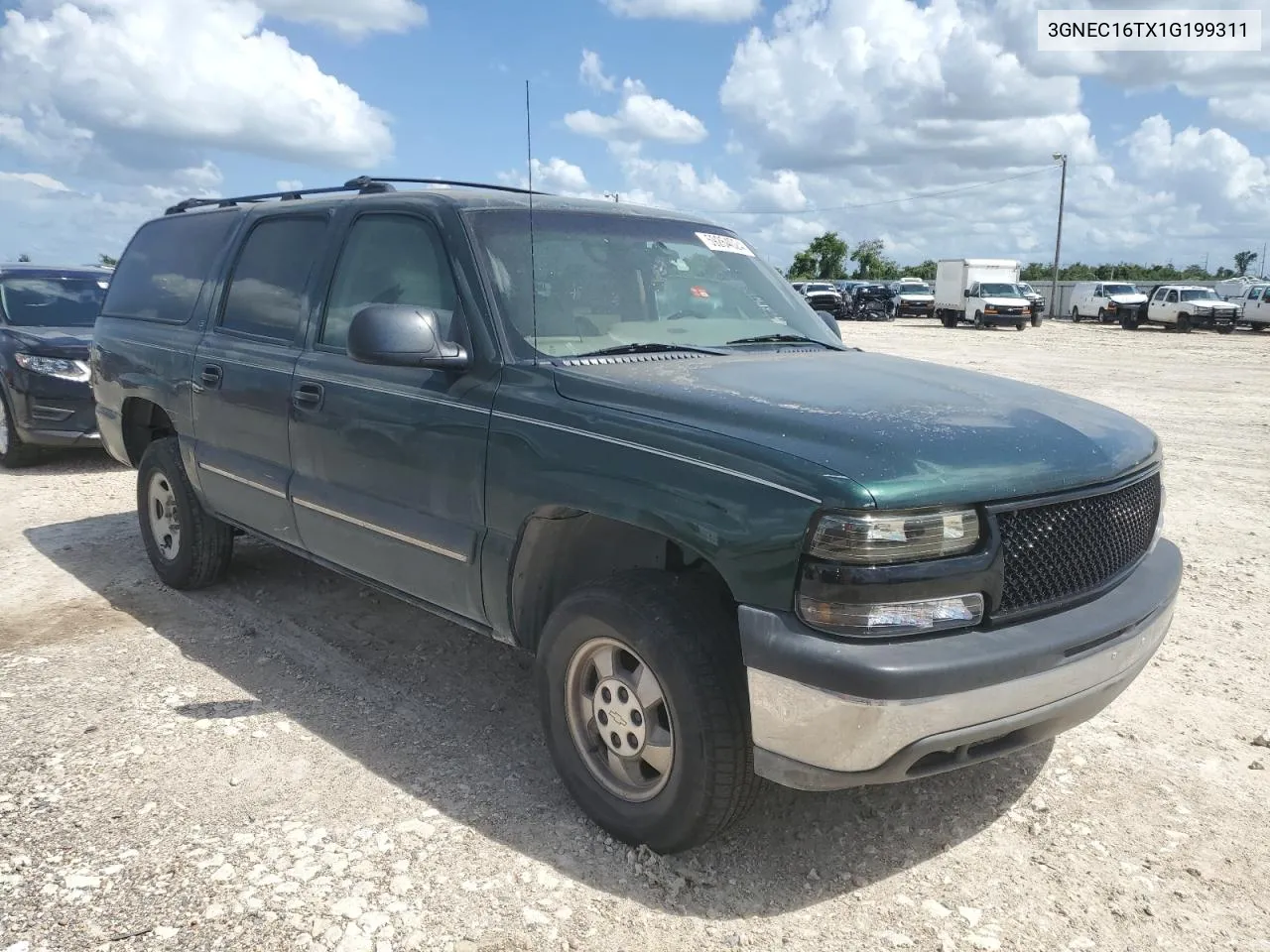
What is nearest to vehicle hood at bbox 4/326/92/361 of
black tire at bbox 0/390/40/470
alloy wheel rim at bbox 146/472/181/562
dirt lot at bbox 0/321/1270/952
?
black tire at bbox 0/390/40/470

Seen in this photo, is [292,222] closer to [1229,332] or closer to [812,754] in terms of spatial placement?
[812,754]

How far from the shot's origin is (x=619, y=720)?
3.08m

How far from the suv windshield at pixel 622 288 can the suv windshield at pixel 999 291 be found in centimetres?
3566

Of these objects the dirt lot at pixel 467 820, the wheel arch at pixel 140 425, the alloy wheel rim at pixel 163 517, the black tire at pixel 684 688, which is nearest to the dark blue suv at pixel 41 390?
the wheel arch at pixel 140 425

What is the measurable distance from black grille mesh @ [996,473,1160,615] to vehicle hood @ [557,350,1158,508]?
80 millimetres

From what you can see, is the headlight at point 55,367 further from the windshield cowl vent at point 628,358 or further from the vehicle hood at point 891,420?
the vehicle hood at point 891,420

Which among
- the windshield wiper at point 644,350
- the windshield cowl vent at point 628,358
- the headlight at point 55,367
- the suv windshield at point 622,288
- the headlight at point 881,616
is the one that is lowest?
the headlight at point 881,616

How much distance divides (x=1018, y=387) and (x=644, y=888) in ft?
6.78

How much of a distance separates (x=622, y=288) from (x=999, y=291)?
3698 cm

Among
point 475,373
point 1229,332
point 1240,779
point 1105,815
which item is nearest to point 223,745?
point 475,373

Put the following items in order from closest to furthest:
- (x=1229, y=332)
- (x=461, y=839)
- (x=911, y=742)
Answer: (x=911, y=742)
(x=461, y=839)
(x=1229, y=332)

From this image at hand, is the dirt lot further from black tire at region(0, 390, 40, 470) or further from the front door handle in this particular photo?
black tire at region(0, 390, 40, 470)

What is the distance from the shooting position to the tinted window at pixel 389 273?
3707mm

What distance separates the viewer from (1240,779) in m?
3.53
